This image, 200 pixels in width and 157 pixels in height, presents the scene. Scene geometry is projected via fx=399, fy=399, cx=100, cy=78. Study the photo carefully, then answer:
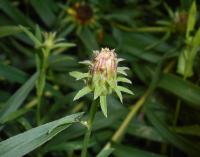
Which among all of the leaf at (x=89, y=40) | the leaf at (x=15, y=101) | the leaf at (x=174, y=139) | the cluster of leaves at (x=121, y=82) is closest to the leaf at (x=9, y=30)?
the cluster of leaves at (x=121, y=82)

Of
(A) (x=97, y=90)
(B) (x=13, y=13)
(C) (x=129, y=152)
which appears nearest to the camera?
(A) (x=97, y=90)

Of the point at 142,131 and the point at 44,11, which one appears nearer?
the point at 142,131

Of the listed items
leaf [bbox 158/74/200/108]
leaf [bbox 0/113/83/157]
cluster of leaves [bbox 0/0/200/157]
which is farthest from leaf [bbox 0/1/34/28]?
leaf [bbox 0/113/83/157]

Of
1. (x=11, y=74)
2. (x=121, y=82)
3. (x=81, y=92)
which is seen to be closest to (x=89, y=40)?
(x=121, y=82)

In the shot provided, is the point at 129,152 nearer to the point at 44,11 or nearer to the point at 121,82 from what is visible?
the point at 121,82

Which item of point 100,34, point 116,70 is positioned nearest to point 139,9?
point 100,34

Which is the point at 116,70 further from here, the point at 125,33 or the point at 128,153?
the point at 125,33
